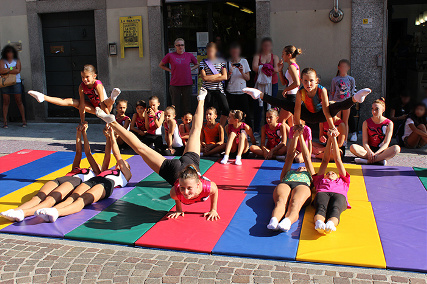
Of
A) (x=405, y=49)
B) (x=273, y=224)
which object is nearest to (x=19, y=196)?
(x=273, y=224)

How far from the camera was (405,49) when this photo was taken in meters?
10.6

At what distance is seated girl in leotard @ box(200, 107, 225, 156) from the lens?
26.9ft

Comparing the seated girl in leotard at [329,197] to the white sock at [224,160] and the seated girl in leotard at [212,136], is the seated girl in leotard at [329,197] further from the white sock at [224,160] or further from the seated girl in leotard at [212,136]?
the seated girl in leotard at [212,136]

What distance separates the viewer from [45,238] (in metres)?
4.84

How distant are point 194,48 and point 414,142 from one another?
573 cm

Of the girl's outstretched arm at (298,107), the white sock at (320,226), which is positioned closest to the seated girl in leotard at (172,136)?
the girl's outstretched arm at (298,107)

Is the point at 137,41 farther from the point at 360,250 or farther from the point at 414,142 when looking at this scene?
the point at 360,250

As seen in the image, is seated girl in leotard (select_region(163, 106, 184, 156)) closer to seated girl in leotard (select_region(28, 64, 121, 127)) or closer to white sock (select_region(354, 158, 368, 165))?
seated girl in leotard (select_region(28, 64, 121, 127))

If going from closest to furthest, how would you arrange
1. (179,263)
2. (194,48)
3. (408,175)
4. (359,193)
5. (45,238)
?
(179,263)
(45,238)
(359,193)
(408,175)
(194,48)

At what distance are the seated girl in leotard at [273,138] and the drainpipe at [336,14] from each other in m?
3.37

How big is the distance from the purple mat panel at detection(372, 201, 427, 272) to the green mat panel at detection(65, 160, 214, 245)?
8.05ft

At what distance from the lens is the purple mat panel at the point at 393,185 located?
5719 millimetres

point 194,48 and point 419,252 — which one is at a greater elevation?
point 194,48

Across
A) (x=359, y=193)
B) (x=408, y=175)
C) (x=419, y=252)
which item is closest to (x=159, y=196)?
(x=359, y=193)
